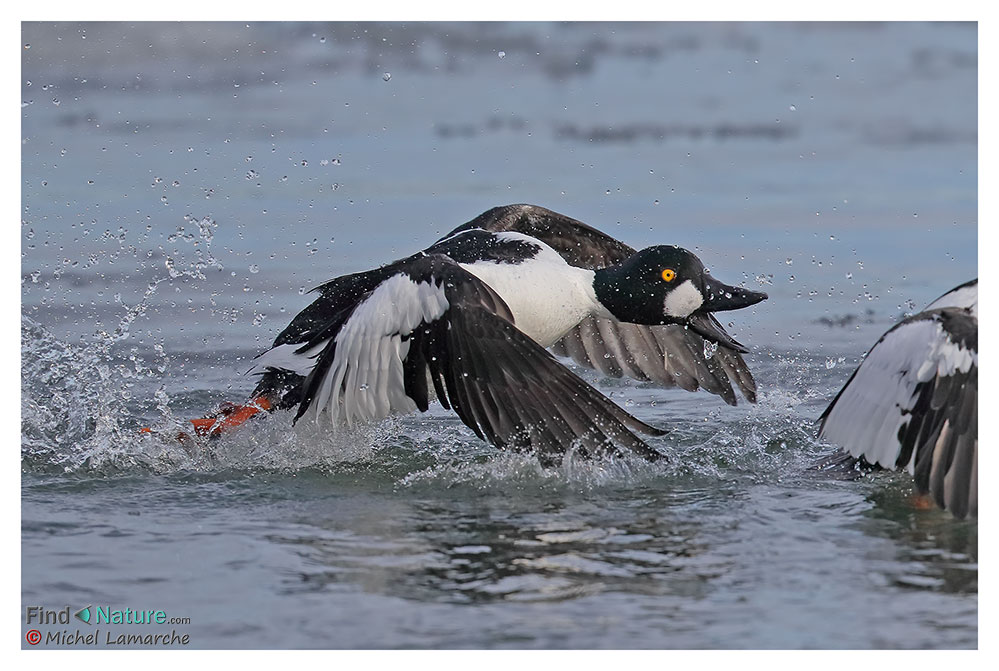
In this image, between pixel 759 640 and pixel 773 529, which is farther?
pixel 773 529

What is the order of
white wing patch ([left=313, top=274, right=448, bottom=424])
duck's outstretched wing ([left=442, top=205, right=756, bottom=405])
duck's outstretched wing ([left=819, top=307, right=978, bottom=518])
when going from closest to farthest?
duck's outstretched wing ([left=819, top=307, right=978, bottom=518]) → white wing patch ([left=313, top=274, right=448, bottom=424]) → duck's outstretched wing ([left=442, top=205, right=756, bottom=405])

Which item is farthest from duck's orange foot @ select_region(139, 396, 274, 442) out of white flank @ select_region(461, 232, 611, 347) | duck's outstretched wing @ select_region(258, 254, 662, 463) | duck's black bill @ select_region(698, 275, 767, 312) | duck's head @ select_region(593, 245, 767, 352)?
duck's black bill @ select_region(698, 275, 767, 312)

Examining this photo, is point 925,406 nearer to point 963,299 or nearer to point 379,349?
point 963,299

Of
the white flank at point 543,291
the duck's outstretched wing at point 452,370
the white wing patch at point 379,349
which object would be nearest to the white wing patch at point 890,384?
the duck's outstretched wing at point 452,370

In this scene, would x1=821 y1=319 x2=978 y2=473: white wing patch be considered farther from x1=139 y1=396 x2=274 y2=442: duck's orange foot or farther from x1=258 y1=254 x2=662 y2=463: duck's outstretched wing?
x1=139 y1=396 x2=274 y2=442: duck's orange foot

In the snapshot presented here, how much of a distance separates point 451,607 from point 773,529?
1.65 meters

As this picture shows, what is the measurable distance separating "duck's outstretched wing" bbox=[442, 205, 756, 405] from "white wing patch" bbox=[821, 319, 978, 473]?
→ 1746 mm

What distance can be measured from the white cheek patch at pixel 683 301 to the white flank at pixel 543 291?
1.21 ft

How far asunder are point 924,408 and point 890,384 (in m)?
0.28

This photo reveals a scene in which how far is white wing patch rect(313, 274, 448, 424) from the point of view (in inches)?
259

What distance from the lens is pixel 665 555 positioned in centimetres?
564

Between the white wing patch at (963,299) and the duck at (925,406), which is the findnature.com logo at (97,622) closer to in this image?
the duck at (925,406)

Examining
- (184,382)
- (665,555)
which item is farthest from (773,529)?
(184,382)

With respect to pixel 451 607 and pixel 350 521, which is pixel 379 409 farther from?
pixel 451 607
